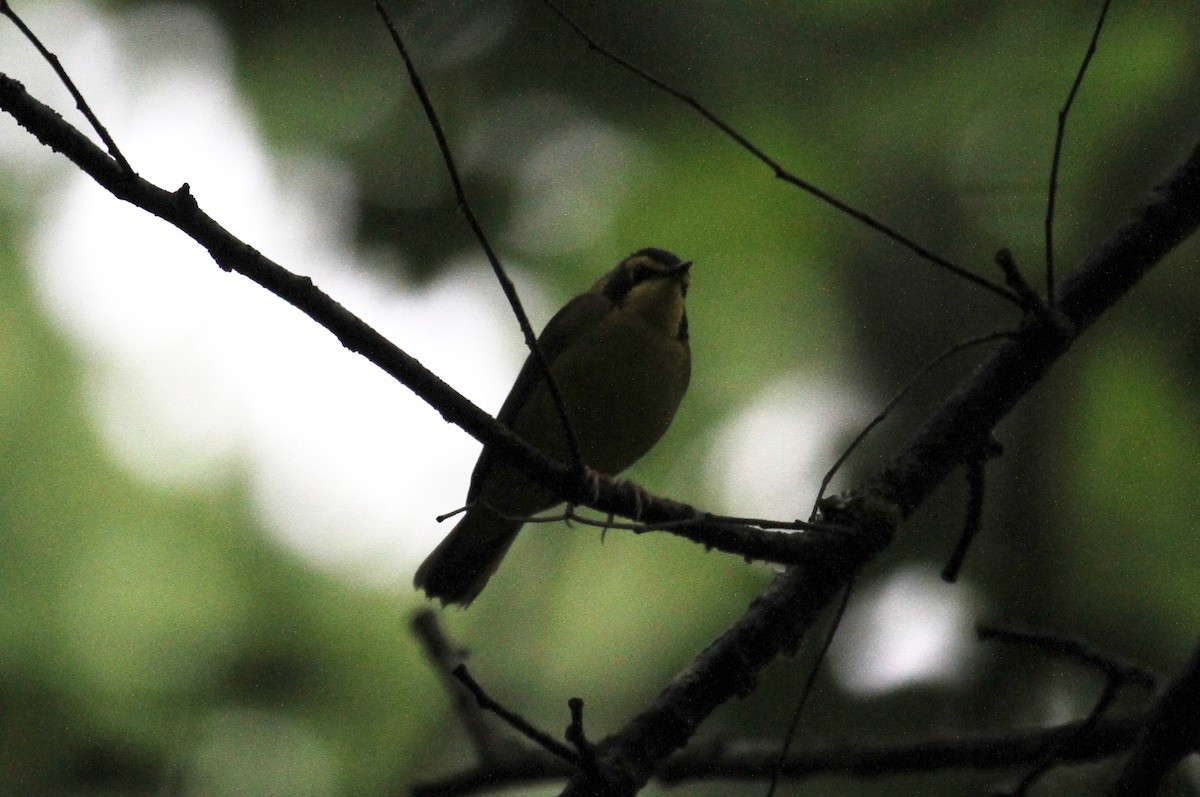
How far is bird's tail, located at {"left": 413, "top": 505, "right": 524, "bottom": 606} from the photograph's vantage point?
238 inches

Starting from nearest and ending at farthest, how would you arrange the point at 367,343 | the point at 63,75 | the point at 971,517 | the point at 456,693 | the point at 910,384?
the point at 63,75 → the point at 367,343 → the point at 910,384 → the point at 971,517 → the point at 456,693

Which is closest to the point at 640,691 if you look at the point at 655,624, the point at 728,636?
the point at 655,624

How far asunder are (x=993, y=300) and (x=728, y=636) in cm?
274

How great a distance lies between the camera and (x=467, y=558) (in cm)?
612

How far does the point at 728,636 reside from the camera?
361 centimetres

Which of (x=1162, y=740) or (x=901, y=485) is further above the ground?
(x=901, y=485)

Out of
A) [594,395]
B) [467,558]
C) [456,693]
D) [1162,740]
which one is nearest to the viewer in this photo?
[1162,740]

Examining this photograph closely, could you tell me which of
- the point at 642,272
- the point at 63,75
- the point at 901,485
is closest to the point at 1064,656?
the point at 901,485

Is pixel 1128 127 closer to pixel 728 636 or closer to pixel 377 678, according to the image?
pixel 728 636

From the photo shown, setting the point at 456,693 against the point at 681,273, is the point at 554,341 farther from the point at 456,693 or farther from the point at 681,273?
the point at 456,693

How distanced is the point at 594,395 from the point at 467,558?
1.22 meters

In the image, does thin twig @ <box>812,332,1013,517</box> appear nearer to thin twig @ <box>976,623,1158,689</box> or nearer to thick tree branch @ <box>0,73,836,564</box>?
thick tree branch @ <box>0,73,836,564</box>

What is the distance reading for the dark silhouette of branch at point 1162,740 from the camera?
2.00 m

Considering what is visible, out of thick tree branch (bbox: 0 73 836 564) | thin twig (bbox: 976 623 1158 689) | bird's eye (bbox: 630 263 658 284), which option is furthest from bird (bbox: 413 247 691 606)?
thin twig (bbox: 976 623 1158 689)
